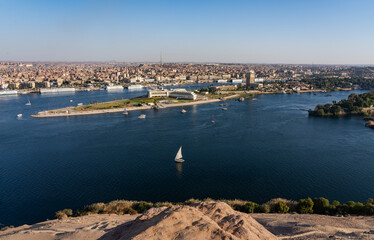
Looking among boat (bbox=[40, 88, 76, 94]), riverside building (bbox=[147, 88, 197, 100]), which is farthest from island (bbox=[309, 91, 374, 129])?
boat (bbox=[40, 88, 76, 94])

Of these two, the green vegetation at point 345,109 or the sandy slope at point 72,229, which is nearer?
the sandy slope at point 72,229

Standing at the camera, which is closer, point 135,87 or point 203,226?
point 203,226

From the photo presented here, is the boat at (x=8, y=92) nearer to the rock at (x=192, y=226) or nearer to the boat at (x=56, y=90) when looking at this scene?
the boat at (x=56, y=90)

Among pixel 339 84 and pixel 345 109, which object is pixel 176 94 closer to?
pixel 345 109

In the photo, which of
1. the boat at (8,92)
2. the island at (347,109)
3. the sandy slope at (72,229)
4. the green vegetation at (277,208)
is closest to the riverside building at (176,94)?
the island at (347,109)

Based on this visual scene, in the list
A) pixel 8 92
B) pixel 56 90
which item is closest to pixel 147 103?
pixel 56 90

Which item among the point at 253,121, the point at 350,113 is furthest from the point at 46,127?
the point at 350,113

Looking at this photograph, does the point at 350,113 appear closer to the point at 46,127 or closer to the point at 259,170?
the point at 259,170
